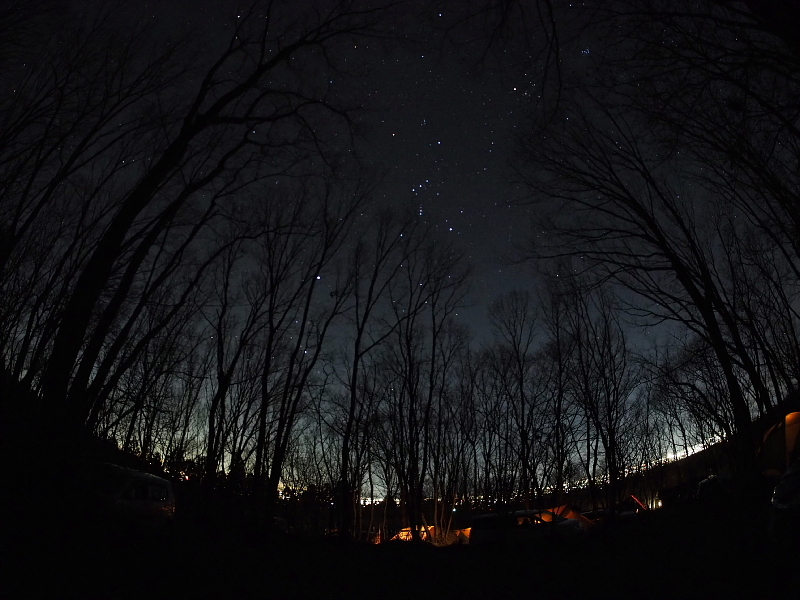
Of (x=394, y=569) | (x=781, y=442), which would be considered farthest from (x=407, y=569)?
(x=781, y=442)

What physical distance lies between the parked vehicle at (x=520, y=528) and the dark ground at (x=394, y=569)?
464 centimetres

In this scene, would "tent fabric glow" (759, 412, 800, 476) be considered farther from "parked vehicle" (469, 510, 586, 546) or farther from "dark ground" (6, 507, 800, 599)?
"parked vehicle" (469, 510, 586, 546)

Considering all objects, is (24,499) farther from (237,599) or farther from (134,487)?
(134,487)

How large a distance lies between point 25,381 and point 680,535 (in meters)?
14.3

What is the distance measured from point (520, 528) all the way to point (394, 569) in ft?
31.9

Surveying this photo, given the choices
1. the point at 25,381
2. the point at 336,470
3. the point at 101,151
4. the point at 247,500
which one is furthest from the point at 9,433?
the point at 336,470

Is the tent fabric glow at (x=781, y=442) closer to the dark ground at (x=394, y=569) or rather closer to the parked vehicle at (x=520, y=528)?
the dark ground at (x=394, y=569)

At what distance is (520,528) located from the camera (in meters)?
18.9

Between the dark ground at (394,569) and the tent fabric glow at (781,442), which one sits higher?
the tent fabric glow at (781,442)

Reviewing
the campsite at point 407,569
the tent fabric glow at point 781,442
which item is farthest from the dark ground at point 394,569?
the tent fabric glow at point 781,442

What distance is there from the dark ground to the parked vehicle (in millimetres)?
4639

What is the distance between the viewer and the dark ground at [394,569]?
5.40 meters

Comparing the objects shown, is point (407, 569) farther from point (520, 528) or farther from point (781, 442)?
point (781, 442)

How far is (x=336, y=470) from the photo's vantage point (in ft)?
168
